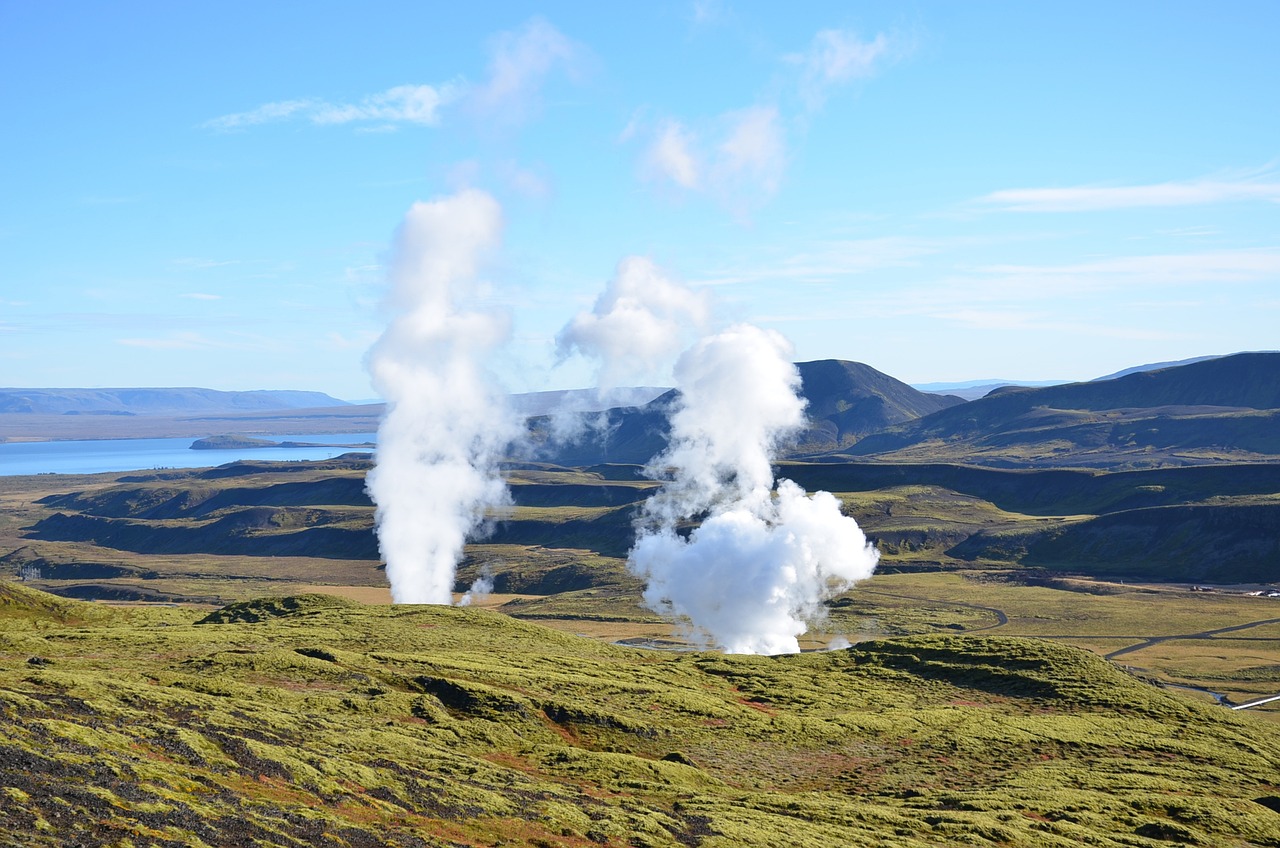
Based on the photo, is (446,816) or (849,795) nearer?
(446,816)

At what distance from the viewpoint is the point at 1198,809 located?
68.1 meters

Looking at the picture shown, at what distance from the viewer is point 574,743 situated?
75000 mm

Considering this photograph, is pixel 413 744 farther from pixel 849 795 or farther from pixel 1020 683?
pixel 1020 683

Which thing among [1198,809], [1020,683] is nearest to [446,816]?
[1198,809]

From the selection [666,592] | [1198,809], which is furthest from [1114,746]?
[666,592]

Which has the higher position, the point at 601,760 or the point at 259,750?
the point at 259,750

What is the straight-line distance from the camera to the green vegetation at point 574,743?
47969 millimetres

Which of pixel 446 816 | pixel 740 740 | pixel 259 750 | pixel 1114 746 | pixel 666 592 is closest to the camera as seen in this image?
pixel 446 816

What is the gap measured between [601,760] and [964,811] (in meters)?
21.9

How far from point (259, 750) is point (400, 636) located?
56.5 m

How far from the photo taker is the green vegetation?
4797 cm

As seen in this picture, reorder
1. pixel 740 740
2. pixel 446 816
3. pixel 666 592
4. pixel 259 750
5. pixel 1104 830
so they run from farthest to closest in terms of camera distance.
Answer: pixel 666 592, pixel 740 740, pixel 1104 830, pixel 259 750, pixel 446 816

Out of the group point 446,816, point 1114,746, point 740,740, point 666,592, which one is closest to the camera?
point 446,816

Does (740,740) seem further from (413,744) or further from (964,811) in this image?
(413,744)
